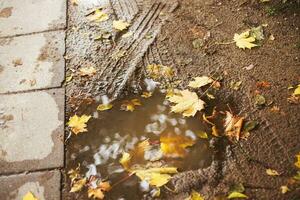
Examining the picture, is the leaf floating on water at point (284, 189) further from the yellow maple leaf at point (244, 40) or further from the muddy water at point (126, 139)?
the yellow maple leaf at point (244, 40)

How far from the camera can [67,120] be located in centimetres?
303

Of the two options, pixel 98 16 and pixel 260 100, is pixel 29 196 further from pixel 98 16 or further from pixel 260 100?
pixel 98 16

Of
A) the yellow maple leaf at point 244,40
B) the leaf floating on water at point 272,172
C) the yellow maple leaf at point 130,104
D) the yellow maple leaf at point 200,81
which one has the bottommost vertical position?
the leaf floating on water at point 272,172

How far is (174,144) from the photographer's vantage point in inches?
107

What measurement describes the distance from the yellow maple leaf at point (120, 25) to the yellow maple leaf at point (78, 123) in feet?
3.94

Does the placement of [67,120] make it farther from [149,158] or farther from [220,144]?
[220,144]

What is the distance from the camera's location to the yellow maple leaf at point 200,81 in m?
3.06

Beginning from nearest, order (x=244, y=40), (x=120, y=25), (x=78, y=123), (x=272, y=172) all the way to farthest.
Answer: (x=272, y=172) → (x=78, y=123) → (x=244, y=40) → (x=120, y=25)

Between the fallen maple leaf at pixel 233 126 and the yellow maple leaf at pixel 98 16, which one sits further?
the yellow maple leaf at pixel 98 16

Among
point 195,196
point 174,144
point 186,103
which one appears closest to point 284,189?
point 195,196

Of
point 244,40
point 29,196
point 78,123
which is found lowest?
point 29,196

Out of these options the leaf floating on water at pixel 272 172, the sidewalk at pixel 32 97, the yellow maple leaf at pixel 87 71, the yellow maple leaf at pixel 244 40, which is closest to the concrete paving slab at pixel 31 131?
the sidewalk at pixel 32 97

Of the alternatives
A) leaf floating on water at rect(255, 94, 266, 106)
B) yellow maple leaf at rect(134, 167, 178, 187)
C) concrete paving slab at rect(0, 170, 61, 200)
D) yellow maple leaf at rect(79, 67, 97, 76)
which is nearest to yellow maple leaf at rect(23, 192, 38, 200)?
concrete paving slab at rect(0, 170, 61, 200)

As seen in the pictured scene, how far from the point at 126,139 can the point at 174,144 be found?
0.40 m
